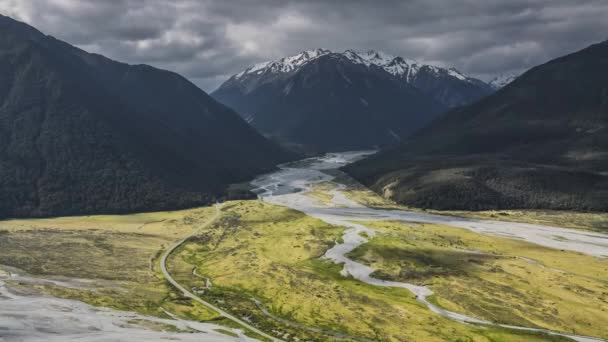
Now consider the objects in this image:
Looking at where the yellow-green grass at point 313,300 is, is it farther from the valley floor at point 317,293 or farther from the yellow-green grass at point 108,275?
the yellow-green grass at point 108,275

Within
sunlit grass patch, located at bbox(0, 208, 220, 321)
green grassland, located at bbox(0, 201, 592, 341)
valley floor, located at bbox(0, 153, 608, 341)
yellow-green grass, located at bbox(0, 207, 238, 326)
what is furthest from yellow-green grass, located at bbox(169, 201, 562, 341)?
sunlit grass patch, located at bbox(0, 208, 220, 321)

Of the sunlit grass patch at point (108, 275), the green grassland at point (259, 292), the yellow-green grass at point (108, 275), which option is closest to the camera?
the green grassland at point (259, 292)

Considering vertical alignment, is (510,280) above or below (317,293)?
above

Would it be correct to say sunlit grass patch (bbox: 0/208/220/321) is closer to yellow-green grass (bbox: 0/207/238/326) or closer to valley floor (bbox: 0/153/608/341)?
yellow-green grass (bbox: 0/207/238/326)

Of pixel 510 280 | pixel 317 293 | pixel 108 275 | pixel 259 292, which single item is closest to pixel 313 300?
pixel 317 293

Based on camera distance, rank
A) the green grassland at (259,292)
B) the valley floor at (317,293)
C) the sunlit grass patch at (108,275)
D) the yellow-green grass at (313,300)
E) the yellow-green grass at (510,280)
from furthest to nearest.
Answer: the sunlit grass patch at (108,275) < the yellow-green grass at (510,280) < the green grassland at (259,292) < the yellow-green grass at (313,300) < the valley floor at (317,293)

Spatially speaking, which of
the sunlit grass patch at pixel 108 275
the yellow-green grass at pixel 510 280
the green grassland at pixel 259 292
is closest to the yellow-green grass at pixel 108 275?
the sunlit grass patch at pixel 108 275

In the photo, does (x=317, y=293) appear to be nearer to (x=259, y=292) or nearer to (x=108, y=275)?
(x=259, y=292)

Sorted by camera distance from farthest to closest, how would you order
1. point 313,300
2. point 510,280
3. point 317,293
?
point 510,280 < point 317,293 < point 313,300

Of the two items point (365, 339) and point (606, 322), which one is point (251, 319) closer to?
point (365, 339)
